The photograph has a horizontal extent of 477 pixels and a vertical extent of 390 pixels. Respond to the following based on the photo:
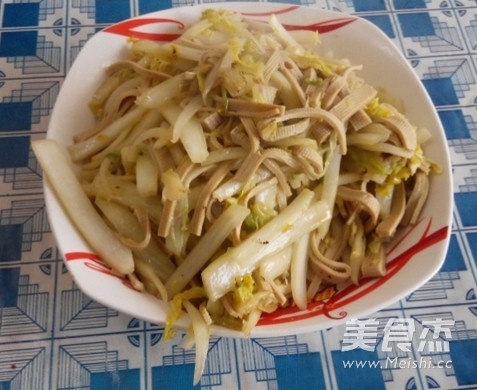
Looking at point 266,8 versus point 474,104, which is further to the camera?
point 474,104

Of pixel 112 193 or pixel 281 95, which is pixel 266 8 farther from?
pixel 112 193

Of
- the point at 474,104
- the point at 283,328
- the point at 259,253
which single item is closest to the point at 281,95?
the point at 259,253

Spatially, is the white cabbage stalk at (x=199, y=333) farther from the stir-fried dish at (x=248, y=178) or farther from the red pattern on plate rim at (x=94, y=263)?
the red pattern on plate rim at (x=94, y=263)

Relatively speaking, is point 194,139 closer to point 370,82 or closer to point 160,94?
point 160,94

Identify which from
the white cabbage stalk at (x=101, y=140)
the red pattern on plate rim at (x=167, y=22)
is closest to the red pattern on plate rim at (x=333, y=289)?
the white cabbage stalk at (x=101, y=140)

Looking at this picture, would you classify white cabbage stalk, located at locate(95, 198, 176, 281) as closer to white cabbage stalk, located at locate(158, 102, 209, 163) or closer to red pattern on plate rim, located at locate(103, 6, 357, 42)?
white cabbage stalk, located at locate(158, 102, 209, 163)

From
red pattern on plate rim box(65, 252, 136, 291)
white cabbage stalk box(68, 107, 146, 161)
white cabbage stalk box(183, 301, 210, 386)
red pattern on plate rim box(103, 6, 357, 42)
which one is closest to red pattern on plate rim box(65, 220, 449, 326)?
red pattern on plate rim box(65, 252, 136, 291)

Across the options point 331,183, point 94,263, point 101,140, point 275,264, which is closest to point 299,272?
point 275,264
